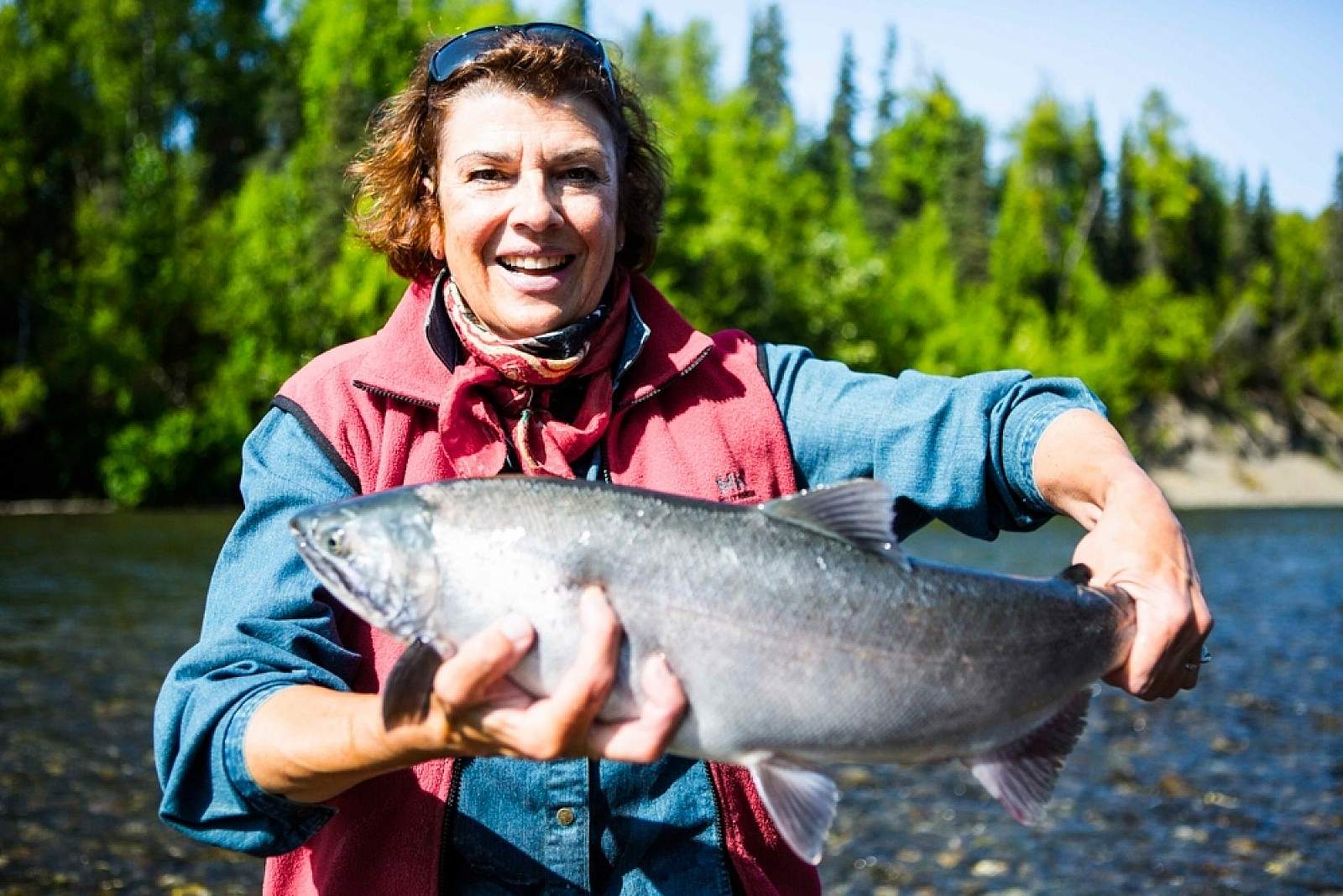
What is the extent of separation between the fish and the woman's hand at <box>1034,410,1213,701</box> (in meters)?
0.06

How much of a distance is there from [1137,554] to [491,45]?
1.97 metres

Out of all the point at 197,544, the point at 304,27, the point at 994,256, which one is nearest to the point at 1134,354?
the point at 994,256

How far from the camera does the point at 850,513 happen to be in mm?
2576

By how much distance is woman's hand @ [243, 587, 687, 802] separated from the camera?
7.42 feet

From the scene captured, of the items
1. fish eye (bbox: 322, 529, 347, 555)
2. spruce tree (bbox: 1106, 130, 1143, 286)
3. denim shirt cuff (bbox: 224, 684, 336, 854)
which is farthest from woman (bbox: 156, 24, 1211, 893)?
spruce tree (bbox: 1106, 130, 1143, 286)

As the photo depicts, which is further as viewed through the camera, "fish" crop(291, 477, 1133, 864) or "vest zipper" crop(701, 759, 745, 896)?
"vest zipper" crop(701, 759, 745, 896)

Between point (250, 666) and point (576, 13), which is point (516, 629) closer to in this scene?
point (250, 666)

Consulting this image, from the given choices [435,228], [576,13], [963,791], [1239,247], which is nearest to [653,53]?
[576,13]

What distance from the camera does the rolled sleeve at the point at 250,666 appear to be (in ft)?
8.45

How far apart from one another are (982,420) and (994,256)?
183 feet

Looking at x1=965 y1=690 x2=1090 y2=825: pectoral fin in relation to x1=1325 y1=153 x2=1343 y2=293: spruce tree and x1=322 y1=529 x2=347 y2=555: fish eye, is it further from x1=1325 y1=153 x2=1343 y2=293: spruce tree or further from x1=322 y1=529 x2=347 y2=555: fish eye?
x1=1325 y1=153 x2=1343 y2=293: spruce tree

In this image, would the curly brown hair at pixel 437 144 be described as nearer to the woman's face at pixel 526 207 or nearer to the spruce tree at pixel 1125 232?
the woman's face at pixel 526 207

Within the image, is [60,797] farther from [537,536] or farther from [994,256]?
[994,256]

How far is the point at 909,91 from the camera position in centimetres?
7200
